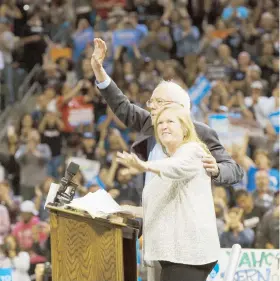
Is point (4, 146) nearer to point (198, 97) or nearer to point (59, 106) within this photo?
point (59, 106)

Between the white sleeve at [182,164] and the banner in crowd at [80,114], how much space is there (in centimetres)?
665

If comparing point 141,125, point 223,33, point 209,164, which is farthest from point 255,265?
point 223,33

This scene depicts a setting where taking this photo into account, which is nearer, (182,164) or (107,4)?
(182,164)

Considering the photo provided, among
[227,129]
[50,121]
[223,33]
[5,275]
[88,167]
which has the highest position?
[223,33]

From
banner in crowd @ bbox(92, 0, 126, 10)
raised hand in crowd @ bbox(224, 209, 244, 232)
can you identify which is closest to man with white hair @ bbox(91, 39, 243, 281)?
raised hand in crowd @ bbox(224, 209, 244, 232)

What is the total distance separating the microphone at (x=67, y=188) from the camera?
4.10 meters

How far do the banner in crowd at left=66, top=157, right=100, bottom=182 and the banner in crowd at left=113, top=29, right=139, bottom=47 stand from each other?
2270 millimetres

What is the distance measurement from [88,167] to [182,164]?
590cm

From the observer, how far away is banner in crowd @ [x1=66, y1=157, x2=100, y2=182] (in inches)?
366

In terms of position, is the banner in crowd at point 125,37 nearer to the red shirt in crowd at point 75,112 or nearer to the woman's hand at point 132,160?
the red shirt in crowd at point 75,112

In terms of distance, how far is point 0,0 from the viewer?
39.8 ft

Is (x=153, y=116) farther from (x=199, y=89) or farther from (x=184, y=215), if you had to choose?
(x=199, y=89)

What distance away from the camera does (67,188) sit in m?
4.19

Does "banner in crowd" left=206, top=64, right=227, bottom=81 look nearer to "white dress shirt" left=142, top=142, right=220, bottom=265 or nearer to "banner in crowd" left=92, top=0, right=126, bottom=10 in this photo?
"banner in crowd" left=92, top=0, right=126, bottom=10
